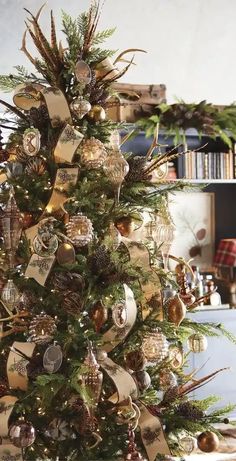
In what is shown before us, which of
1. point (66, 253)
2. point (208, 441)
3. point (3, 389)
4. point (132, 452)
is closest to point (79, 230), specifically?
point (66, 253)

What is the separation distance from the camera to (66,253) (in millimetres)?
2205

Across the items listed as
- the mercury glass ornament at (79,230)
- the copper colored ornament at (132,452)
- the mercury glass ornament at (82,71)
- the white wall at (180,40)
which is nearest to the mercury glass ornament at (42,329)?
the mercury glass ornament at (79,230)

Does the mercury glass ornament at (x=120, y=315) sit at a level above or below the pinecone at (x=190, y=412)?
above

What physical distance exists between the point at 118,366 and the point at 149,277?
27 centimetres

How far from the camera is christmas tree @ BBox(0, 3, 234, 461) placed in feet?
7.14

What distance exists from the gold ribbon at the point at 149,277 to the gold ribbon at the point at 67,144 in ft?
0.96

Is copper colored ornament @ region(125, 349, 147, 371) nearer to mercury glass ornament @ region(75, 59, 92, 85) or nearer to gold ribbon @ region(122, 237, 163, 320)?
gold ribbon @ region(122, 237, 163, 320)

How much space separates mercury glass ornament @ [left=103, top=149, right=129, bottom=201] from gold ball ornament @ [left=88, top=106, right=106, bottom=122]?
→ 142 millimetres

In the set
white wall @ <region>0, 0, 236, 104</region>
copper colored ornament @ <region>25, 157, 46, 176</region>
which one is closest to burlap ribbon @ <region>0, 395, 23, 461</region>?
copper colored ornament @ <region>25, 157, 46, 176</region>

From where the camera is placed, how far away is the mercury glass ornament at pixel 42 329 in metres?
2.16

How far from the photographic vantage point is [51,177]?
2311 mm

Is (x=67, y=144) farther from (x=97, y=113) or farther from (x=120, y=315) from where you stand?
(x=120, y=315)

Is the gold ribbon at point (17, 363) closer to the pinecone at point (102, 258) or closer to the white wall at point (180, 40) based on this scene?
the pinecone at point (102, 258)

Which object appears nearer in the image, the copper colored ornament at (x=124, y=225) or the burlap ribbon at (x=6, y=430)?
the burlap ribbon at (x=6, y=430)
